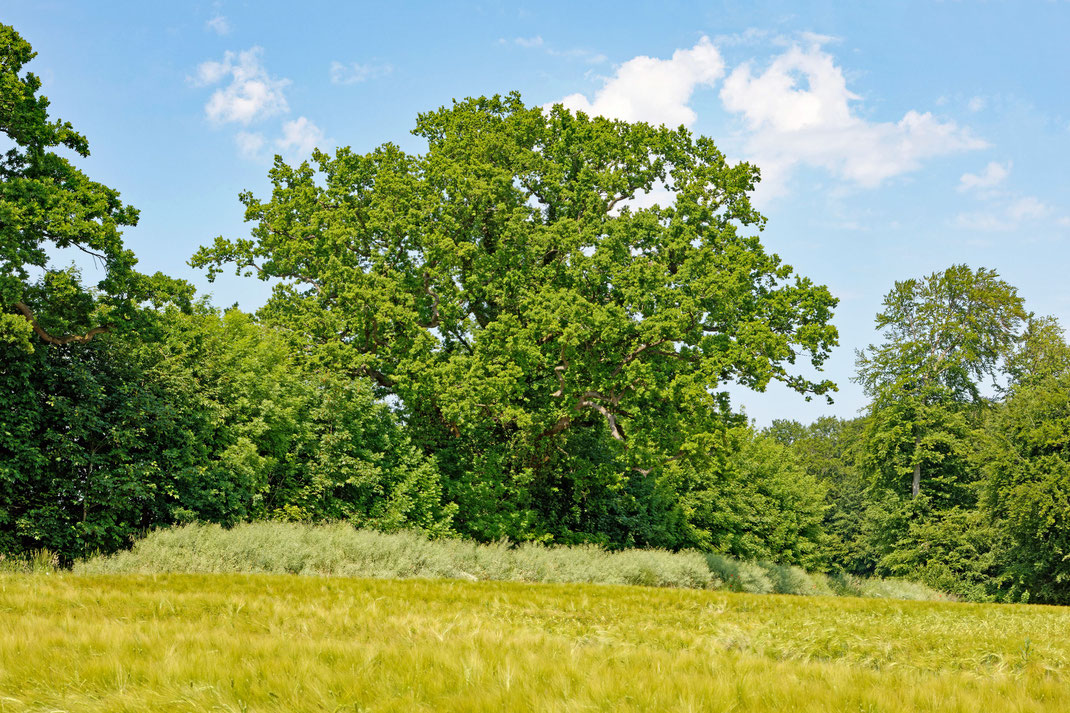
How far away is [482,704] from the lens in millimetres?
4391

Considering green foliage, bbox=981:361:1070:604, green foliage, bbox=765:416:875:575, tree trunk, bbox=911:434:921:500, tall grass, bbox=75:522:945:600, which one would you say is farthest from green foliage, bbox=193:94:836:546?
green foliage, bbox=765:416:875:575

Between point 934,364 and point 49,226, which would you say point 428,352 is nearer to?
point 49,226

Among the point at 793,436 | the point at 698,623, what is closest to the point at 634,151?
the point at 698,623

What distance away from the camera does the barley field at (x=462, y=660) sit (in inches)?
181

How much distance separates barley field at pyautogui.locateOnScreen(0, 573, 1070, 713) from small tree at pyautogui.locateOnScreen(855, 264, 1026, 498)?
39.3m

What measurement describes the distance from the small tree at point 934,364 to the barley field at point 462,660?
39315mm

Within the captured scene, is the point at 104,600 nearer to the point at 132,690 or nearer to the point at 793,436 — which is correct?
the point at 132,690

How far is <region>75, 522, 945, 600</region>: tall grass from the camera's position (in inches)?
663

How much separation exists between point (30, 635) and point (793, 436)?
99.6 m

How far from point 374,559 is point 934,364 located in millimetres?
41123

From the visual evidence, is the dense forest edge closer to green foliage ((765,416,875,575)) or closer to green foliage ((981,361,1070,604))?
green foliage ((981,361,1070,604))

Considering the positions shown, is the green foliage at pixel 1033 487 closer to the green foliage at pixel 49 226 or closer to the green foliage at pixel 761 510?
the green foliage at pixel 761 510

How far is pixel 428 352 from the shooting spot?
28.3m

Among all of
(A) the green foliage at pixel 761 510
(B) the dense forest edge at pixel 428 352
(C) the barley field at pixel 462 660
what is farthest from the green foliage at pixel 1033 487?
(C) the barley field at pixel 462 660
